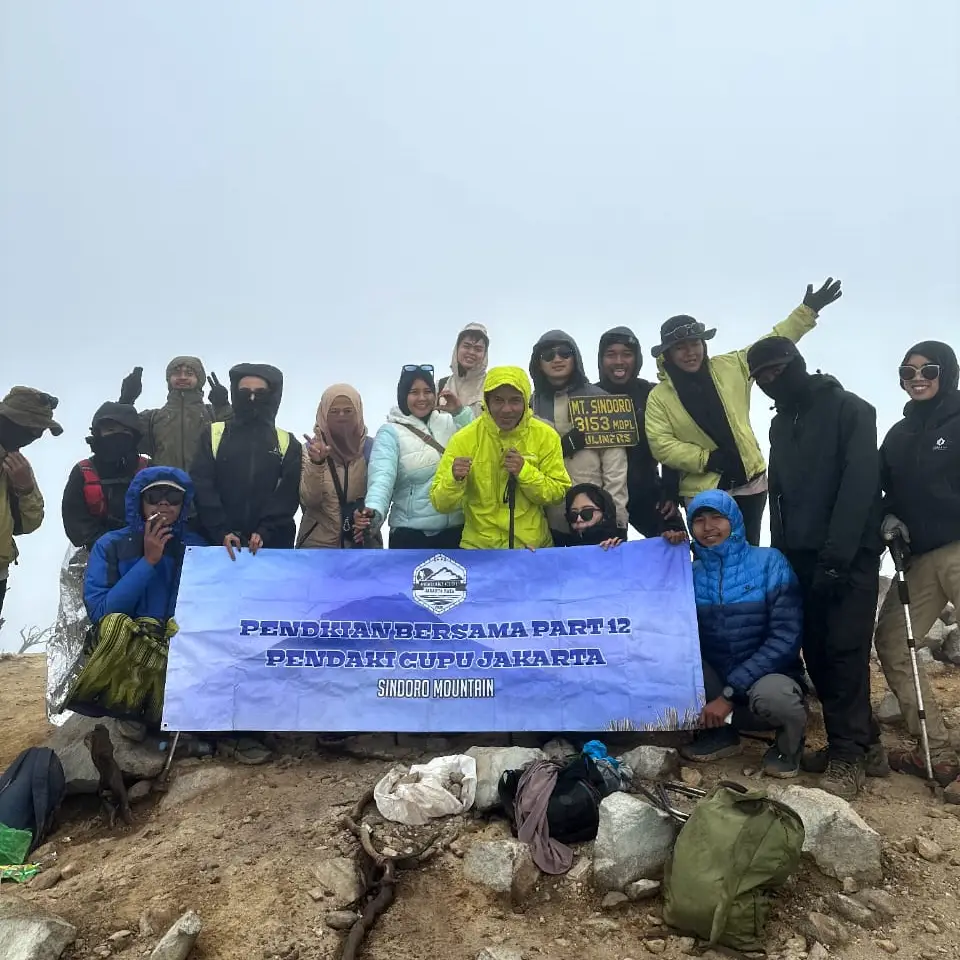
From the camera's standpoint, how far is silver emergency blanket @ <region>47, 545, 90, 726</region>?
6.85 meters

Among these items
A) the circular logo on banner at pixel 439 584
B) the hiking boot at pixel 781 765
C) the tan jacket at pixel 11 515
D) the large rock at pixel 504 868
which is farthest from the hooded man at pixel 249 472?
the hiking boot at pixel 781 765

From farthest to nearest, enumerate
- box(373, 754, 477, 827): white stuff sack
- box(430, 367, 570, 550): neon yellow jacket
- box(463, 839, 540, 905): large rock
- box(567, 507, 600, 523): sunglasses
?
box(567, 507, 600, 523): sunglasses
box(430, 367, 570, 550): neon yellow jacket
box(373, 754, 477, 827): white stuff sack
box(463, 839, 540, 905): large rock

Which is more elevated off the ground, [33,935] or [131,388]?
[131,388]

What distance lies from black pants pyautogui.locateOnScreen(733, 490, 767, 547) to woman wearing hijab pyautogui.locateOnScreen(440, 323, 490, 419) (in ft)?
9.16

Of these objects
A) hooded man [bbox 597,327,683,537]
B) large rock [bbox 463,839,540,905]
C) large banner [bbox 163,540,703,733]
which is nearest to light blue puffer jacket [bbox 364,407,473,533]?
large banner [bbox 163,540,703,733]

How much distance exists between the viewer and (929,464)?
210 inches

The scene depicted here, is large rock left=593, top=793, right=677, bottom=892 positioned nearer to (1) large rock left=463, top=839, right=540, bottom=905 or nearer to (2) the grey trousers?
(1) large rock left=463, top=839, right=540, bottom=905

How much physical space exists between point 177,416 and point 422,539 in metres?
3.13

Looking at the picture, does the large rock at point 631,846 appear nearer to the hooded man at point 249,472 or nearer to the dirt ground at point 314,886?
the dirt ground at point 314,886

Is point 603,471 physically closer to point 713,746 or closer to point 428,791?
point 713,746

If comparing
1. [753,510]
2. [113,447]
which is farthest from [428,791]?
[113,447]

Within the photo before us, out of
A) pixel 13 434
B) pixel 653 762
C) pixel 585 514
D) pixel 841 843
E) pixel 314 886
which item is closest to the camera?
pixel 841 843

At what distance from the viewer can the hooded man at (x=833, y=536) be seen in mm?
5039

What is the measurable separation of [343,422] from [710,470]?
335 cm
